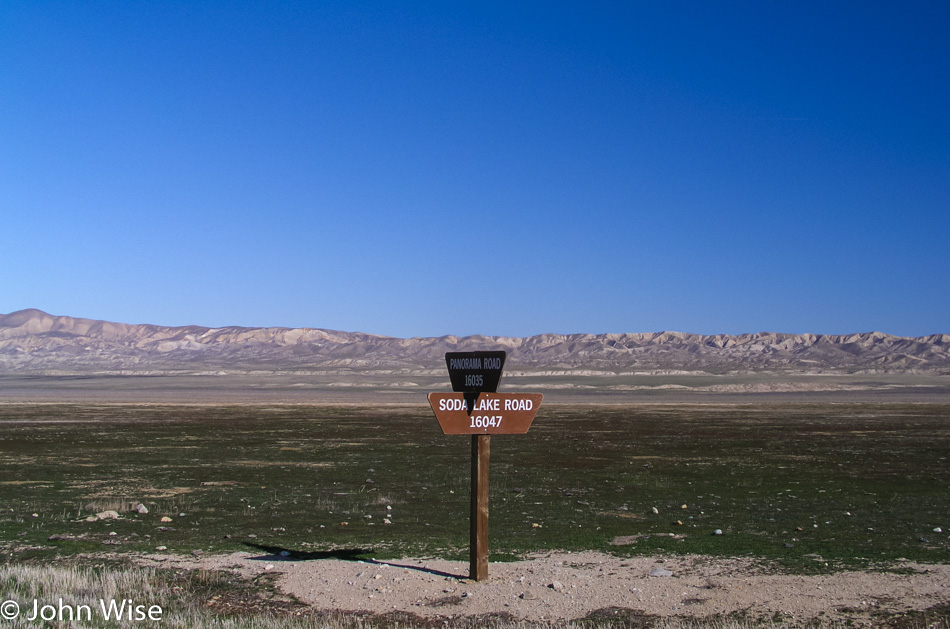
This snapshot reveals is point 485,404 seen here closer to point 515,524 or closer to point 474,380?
point 474,380

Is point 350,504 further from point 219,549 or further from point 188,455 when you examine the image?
point 188,455

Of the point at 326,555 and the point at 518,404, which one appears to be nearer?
the point at 518,404

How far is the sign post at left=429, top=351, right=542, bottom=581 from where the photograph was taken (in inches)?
413

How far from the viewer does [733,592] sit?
9992mm

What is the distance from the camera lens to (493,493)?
64.1 feet

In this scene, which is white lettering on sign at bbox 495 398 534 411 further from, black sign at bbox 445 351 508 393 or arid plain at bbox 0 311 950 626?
arid plain at bbox 0 311 950 626

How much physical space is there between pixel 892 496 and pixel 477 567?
12657 mm

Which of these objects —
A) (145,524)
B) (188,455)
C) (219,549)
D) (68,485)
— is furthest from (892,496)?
(188,455)

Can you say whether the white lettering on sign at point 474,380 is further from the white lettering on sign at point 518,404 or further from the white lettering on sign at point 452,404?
the white lettering on sign at point 518,404

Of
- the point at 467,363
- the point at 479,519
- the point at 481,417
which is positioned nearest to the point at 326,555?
the point at 479,519

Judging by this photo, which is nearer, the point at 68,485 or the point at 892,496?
the point at 892,496

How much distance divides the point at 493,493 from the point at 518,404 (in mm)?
9313

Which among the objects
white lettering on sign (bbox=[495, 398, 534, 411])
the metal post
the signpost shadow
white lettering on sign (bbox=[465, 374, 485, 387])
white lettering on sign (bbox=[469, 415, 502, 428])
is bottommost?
the signpost shadow

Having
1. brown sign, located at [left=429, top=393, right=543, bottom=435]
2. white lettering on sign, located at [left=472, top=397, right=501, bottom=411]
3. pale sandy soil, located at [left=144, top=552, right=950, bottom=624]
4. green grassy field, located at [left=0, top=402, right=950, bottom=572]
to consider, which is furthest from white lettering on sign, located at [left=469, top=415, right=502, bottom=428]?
green grassy field, located at [left=0, top=402, right=950, bottom=572]
